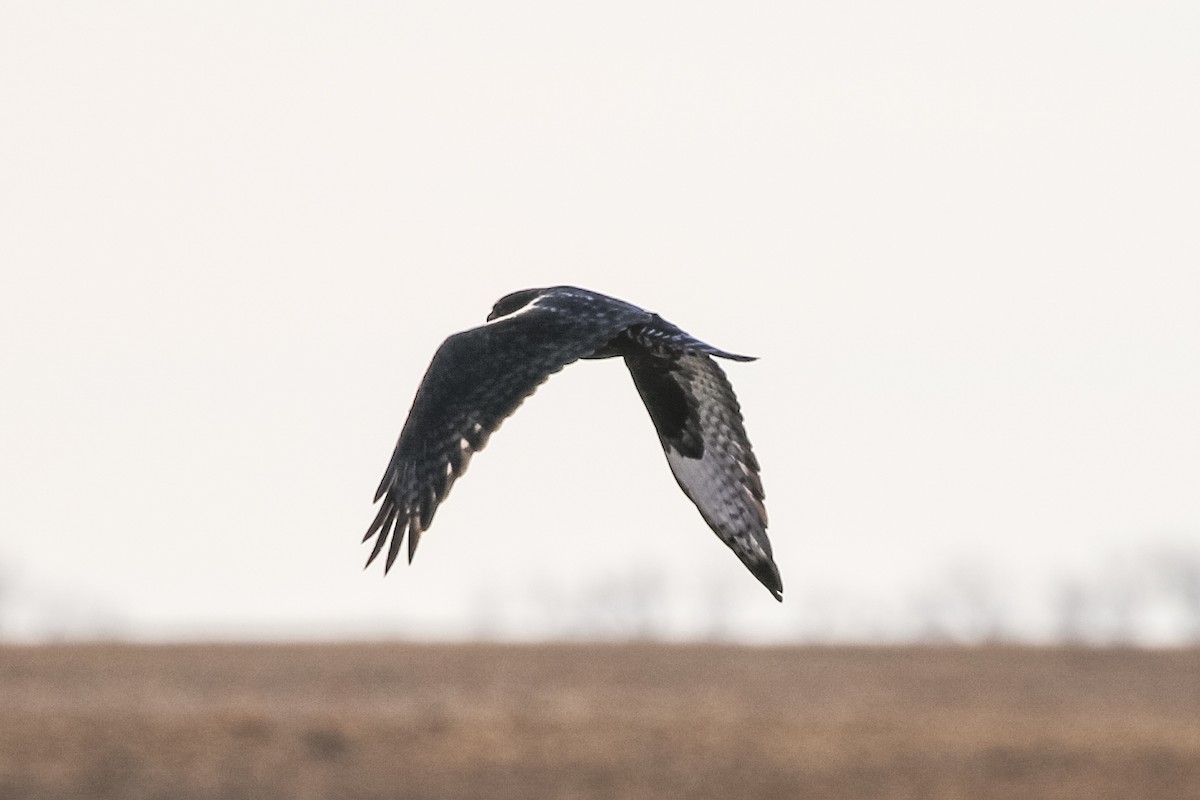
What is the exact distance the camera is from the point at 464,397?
762 cm

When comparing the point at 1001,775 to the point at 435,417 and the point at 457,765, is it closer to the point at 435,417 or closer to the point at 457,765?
the point at 457,765

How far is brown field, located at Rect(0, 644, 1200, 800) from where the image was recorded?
3228 centimetres

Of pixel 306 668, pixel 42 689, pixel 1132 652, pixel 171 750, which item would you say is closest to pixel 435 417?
pixel 171 750

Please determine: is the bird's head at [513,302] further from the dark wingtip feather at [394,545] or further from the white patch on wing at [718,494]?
the dark wingtip feather at [394,545]

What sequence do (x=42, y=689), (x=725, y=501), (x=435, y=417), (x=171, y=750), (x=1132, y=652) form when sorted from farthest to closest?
(x=1132, y=652)
(x=42, y=689)
(x=171, y=750)
(x=725, y=501)
(x=435, y=417)

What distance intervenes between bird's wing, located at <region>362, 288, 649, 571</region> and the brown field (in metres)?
24.5

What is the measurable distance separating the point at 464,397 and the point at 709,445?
1789mm

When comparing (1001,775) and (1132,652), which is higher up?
(1132,652)

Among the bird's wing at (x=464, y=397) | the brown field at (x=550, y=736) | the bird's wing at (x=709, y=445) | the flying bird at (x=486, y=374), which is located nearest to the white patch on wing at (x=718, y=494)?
the bird's wing at (x=709, y=445)

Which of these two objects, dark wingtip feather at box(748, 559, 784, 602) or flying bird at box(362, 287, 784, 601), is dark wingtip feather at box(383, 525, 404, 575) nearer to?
flying bird at box(362, 287, 784, 601)

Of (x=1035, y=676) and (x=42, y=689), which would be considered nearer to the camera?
(x=42, y=689)

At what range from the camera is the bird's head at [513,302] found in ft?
29.1

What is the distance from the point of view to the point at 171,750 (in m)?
32.9

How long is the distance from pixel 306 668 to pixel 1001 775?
1837cm
